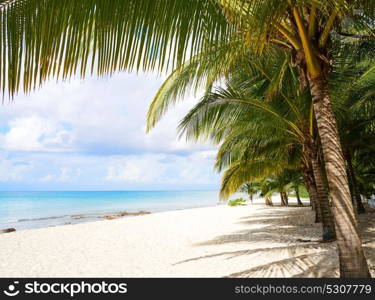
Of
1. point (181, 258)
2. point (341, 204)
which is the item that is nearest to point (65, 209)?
point (181, 258)

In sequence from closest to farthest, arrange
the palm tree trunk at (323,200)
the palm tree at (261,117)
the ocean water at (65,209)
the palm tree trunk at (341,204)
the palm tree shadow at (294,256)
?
the palm tree trunk at (341,204), the palm tree shadow at (294,256), the palm tree at (261,117), the palm tree trunk at (323,200), the ocean water at (65,209)

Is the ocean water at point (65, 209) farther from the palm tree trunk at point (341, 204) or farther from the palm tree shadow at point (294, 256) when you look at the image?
the palm tree trunk at point (341, 204)

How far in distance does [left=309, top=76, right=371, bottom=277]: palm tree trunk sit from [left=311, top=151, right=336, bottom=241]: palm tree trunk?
299cm

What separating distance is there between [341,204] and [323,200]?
11.2 ft

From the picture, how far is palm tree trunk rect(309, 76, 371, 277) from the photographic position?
3154mm

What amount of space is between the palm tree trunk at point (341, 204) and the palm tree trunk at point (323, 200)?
9.81 ft

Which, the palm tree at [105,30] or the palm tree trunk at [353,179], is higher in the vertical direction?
the palm tree at [105,30]

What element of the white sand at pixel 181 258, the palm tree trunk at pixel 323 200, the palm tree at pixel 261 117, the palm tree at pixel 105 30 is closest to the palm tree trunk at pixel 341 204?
the white sand at pixel 181 258

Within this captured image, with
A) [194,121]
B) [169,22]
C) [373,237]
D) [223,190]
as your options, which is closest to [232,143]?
[223,190]

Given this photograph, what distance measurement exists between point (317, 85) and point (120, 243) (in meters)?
7.37

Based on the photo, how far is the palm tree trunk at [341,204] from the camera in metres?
3.15

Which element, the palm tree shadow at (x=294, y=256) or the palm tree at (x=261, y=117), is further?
the palm tree at (x=261, y=117)

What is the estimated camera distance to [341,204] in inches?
126

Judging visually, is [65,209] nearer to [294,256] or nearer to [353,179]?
[353,179]
